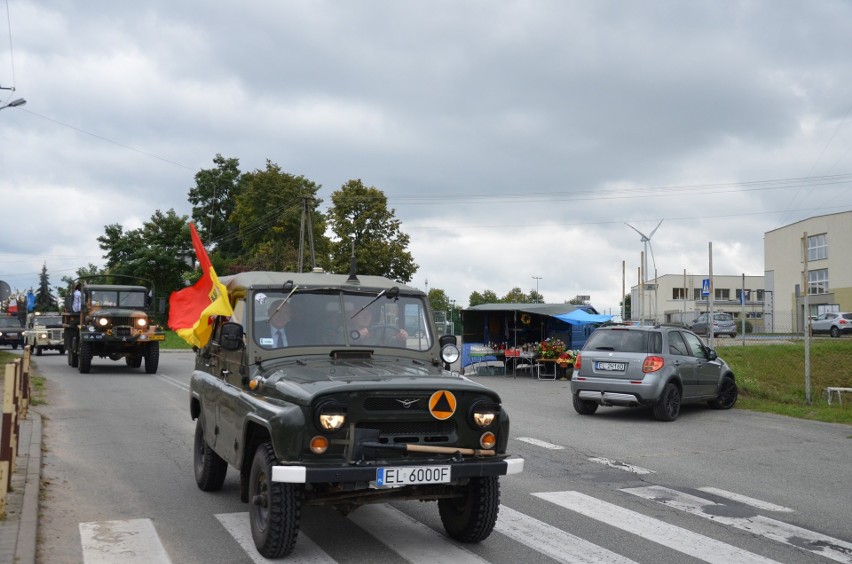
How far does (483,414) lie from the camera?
5.69 m

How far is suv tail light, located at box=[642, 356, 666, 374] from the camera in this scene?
1398cm

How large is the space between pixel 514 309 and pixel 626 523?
18.7 m

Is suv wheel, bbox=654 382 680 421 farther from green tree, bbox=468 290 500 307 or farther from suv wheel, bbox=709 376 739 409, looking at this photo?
green tree, bbox=468 290 500 307

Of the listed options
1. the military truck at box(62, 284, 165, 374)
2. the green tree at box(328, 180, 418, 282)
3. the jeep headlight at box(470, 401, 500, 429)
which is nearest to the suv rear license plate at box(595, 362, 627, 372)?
the jeep headlight at box(470, 401, 500, 429)

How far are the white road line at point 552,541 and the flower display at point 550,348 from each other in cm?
1773

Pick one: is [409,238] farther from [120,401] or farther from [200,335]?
[200,335]

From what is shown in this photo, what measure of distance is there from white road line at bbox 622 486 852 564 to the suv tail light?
5.77 meters

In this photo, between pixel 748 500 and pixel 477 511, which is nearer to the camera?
pixel 477 511

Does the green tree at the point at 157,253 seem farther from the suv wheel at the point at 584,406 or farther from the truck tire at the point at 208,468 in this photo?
the truck tire at the point at 208,468

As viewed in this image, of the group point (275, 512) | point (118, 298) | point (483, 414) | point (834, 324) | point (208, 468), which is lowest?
point (208, 468)

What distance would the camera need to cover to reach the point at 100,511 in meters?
7.16

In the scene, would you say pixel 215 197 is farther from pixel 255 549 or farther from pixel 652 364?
pixel 255 549

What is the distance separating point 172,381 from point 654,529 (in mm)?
17705

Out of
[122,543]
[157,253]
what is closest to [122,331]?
[122,543]
